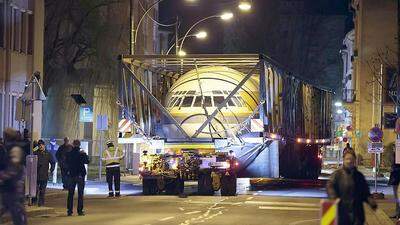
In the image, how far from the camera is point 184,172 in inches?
1033

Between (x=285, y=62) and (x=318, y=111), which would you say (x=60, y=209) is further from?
(x=285, y=62)

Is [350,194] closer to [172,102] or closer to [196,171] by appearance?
[196,171]

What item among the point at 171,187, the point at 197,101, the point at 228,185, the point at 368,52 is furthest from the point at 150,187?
the point at 368,52

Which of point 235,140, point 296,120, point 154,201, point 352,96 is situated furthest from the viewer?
point 352,96

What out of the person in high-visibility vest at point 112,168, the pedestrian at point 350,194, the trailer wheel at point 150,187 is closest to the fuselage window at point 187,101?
the trailer wheel at point 150,187

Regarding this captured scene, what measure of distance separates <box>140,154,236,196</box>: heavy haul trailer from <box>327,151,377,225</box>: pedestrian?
46.0ft

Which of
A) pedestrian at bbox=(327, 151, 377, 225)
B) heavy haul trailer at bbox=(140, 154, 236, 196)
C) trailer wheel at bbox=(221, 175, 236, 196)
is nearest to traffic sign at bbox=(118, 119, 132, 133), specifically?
heavy haul trailer at bbox=(140, 154, 236, 196)

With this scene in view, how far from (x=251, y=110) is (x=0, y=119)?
963cm

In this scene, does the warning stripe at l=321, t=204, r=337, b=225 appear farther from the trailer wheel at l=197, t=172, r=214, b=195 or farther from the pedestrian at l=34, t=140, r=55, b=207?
the trailer wheel at l=197, t=172, r=214, b=195

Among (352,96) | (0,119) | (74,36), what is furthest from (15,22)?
(352,96)

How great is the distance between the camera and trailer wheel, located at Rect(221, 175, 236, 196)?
26.6 m

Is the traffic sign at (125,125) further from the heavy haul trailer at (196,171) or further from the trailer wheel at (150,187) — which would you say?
the trailer wheel at (150,187)

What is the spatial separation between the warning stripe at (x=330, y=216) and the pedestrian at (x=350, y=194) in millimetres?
1127

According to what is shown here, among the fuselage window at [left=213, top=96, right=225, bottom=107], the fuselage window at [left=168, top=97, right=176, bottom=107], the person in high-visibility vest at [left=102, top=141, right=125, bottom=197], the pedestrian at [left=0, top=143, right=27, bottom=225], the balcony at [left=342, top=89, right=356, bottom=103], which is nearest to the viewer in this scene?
the pedestrian at [left=0, top=143, right=27, bottom=225]
